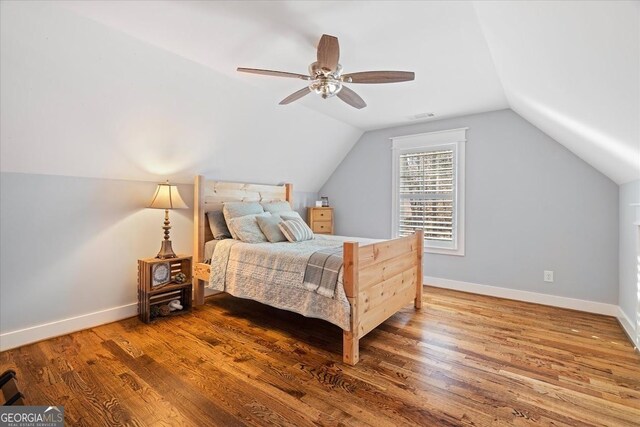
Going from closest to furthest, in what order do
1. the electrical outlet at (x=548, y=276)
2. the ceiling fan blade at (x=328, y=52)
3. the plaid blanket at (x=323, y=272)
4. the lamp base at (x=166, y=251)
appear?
the ceiling fan blade at (x=328, y=52)
the plaid blanket at (x=323, y=272)
the lamp base at (x=166, y=251)
the electrical outlet at (x=548, y=276)

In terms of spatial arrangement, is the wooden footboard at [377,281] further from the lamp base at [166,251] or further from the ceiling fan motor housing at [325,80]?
the lamp base at [166,251]

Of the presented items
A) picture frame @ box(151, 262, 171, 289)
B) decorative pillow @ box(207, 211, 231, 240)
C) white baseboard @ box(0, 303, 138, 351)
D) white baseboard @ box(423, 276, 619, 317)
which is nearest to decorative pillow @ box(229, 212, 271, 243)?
decorative pillow @ box(207, 211, 231, 240)

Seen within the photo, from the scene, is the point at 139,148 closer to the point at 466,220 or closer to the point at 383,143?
the point at 383,143

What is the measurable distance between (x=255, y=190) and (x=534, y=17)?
3389mm

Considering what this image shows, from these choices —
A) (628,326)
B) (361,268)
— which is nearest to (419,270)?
(361,268)

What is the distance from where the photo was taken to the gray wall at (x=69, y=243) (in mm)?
2461

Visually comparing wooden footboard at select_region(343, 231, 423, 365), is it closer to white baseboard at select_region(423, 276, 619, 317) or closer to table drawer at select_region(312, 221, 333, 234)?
white baseboard at select_region(423, 276, 619, 317)

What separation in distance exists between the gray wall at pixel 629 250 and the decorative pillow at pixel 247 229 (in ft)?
11.3

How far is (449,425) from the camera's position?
1604 mm

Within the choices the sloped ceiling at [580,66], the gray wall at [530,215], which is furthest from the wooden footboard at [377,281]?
the sloped ceiling at [580,66]

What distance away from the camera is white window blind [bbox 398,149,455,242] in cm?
425

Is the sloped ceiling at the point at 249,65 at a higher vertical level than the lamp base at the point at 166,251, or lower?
higher

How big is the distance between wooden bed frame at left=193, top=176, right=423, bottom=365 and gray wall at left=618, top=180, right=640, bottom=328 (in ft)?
5.86

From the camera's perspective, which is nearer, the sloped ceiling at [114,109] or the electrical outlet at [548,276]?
the sloped ceiling at [114,109]
